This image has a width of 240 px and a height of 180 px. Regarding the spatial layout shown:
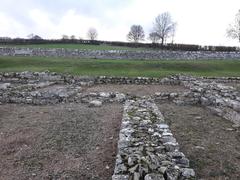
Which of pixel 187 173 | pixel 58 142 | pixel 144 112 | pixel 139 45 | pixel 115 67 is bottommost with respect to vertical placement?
pixel 58 142

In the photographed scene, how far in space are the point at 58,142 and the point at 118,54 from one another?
2538 cm

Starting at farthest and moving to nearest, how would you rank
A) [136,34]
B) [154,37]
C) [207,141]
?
[136,34] < [154,37] < [207,141]

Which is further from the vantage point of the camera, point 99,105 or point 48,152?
point 99,105

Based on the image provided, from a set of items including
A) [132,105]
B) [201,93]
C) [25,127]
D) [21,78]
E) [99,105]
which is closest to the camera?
[25,127]

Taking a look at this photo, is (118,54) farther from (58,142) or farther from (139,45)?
(58,142)

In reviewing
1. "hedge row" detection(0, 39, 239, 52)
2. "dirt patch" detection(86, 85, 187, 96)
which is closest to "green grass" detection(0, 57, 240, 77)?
"dirt patch" detection(86, 85, 187, 96)

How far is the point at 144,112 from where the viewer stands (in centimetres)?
842

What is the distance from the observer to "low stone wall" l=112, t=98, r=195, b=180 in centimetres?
469

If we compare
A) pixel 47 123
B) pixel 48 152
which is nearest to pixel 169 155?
pixel 48 152

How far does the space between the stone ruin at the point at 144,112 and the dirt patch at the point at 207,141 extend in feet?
2.26

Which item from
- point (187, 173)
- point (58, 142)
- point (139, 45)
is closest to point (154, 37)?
point (139, 45)

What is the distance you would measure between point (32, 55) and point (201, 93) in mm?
25740

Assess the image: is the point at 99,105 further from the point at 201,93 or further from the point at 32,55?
the point at 32,55

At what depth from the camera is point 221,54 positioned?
3425 cm
